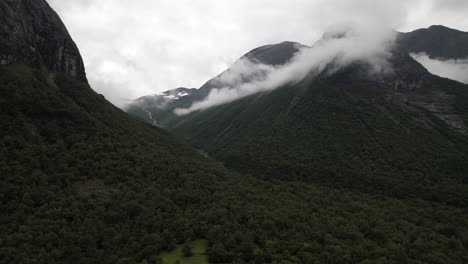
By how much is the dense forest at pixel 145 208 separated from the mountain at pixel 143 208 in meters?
0.26

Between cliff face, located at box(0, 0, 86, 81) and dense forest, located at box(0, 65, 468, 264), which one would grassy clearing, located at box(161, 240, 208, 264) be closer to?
dense forest, located at box(0, 65, 468, 264)

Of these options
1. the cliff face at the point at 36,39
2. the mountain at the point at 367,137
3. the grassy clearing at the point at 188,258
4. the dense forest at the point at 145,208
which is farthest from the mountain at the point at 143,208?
the mountain at the point at 367,137

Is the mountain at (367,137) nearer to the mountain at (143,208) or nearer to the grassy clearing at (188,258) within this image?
the mountain at (143,208)

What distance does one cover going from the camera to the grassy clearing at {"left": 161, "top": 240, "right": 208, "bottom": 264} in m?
46.8

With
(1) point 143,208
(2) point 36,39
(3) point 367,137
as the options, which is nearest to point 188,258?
(1) point 143,208

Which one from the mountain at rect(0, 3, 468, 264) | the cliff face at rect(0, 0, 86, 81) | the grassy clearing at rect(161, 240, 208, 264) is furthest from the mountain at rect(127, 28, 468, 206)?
the cliff face at rect(0, 0, 86, 81)

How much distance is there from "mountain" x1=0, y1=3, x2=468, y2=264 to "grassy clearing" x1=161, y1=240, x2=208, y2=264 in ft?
1.26

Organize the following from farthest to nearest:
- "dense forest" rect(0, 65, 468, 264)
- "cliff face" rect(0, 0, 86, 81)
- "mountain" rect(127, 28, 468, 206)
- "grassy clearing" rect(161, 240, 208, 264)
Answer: "mountain" rect(127, 28, 468, 206), "cliff face" rect(0, 0, 86, 81), "dense forest" rect(0, 65, 468, 264), "grassy clearing" rect(161, 240, 208, 264)

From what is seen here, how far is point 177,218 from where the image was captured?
61.3m

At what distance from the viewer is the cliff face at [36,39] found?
8306 cm

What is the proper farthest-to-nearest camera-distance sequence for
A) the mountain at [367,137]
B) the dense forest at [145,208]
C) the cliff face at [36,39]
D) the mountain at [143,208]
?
the mountain at [367,137] < the cliff face at [36,39] < the mountain at [143,208] < the dense forest at [145,208]

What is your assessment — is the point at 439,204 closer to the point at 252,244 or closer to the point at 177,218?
the point at 252,244

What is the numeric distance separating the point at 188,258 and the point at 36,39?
354 feet

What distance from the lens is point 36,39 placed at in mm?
99375
